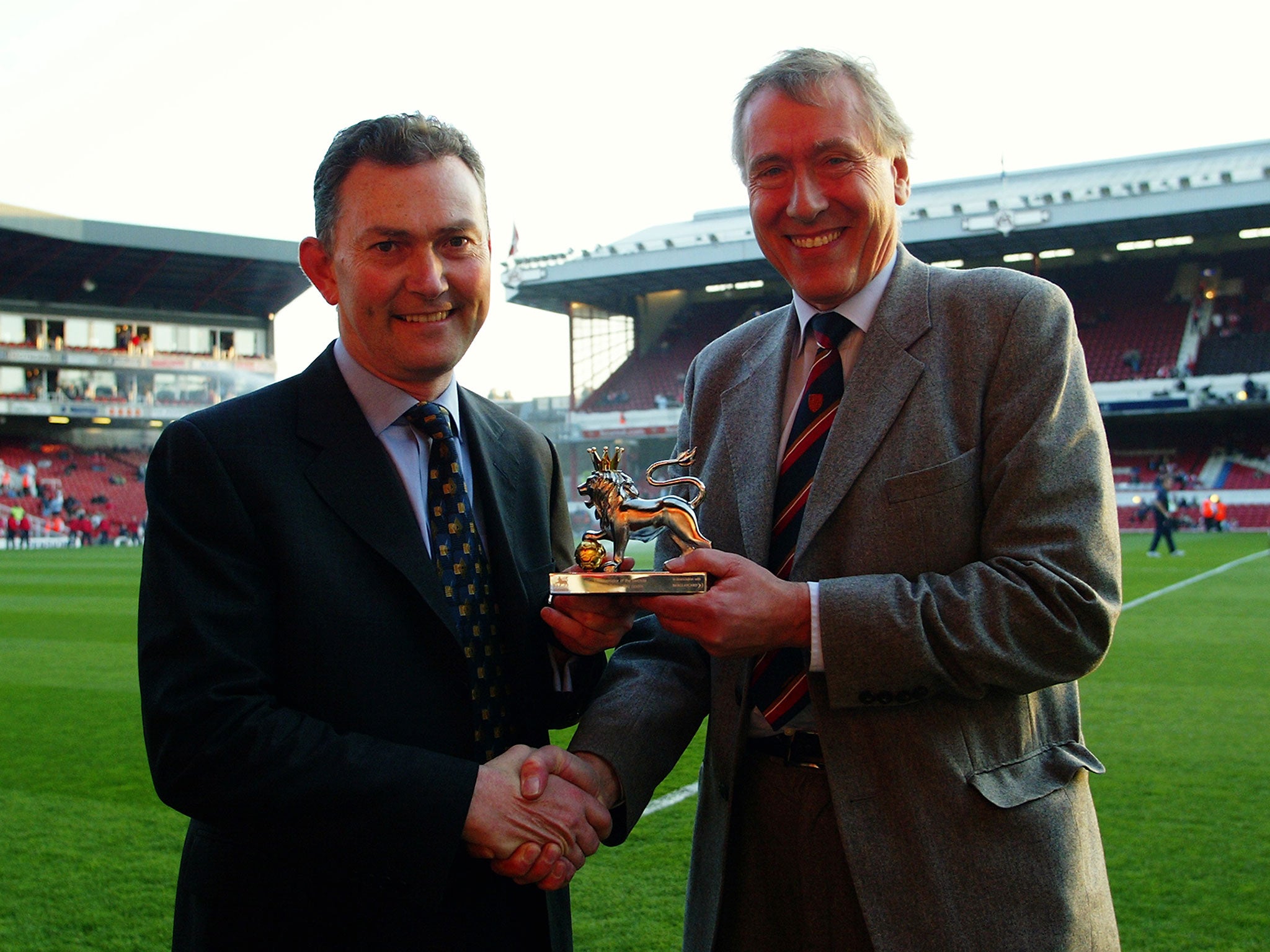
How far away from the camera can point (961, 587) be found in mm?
1811

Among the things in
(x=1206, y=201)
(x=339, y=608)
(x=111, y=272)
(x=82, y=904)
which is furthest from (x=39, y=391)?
(x=339, y=608)

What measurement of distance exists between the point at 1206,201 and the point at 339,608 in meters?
32.0

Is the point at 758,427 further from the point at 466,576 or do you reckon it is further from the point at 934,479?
the point at 466,576

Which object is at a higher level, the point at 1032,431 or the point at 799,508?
the point at 1032,431

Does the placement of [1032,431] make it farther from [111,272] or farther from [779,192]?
[111,272]

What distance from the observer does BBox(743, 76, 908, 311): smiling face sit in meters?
2.00

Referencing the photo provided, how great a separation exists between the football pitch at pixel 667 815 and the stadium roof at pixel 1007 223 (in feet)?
69.1

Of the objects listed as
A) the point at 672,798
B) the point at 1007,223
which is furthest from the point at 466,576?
the point at 1007,223

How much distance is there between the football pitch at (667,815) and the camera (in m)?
4.07

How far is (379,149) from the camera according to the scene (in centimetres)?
203

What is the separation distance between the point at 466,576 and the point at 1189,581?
52.5 feet

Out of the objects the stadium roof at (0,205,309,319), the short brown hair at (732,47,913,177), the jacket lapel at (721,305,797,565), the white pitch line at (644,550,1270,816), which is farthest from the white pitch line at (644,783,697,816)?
the stadium roof at (0,205,309,319)

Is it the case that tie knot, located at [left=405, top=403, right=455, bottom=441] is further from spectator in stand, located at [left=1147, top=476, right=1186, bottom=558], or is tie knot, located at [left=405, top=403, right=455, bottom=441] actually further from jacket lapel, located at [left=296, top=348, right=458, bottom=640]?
spectator in stand, located at [left=1147, top=476, right=1186, bottom=558]

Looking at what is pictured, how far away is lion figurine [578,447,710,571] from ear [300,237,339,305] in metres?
0.63
